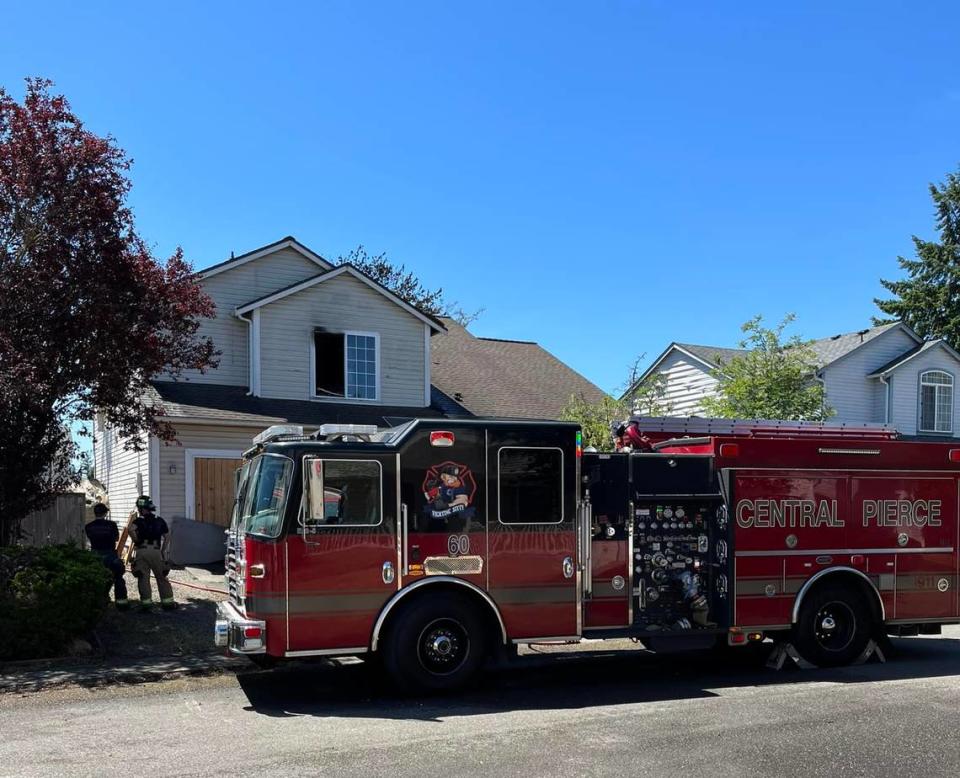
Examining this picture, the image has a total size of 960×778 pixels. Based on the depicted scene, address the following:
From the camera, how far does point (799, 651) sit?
31.4 ft

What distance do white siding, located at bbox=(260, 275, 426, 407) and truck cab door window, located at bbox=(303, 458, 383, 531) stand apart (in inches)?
440

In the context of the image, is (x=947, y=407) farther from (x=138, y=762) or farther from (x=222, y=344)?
(x=138, y=762)

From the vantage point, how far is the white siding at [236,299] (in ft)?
62.2

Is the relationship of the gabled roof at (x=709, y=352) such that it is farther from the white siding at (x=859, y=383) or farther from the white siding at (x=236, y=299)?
the white siding at (x=236, y=299)

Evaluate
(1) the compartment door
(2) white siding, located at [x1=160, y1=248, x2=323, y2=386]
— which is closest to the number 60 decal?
(1) the compartment door

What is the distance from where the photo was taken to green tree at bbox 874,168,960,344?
40438 millimetres

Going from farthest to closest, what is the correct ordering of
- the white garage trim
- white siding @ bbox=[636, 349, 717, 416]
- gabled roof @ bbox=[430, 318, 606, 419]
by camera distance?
1. white siding @ bbox=[636, 349, 717, 416]
2. gabled roof @ bbox=[430, 318, 606, 419]
3. the white garage trim

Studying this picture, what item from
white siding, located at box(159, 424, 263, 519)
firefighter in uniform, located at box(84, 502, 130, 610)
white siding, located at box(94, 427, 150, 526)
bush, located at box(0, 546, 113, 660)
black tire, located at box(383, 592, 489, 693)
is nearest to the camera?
black tire, located at box(383, 592, 489, 693)

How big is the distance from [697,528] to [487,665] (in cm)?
262

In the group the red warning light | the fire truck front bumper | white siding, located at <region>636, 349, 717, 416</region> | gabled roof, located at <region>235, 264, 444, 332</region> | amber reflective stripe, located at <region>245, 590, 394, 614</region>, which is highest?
gabled roof, located at <region>235, 264, 444, 332</region>

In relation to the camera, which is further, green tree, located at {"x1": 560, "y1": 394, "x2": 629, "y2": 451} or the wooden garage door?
green tree, located at {"x1": 560, "y1": 394, "x2": 629, "y2": 451}

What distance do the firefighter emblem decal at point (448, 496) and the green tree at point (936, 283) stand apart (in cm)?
3731

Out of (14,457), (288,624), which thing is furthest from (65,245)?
(288,624)

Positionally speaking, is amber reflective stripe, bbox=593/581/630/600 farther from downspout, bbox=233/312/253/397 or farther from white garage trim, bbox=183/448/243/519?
downspout, bbox=233/312/253/397
